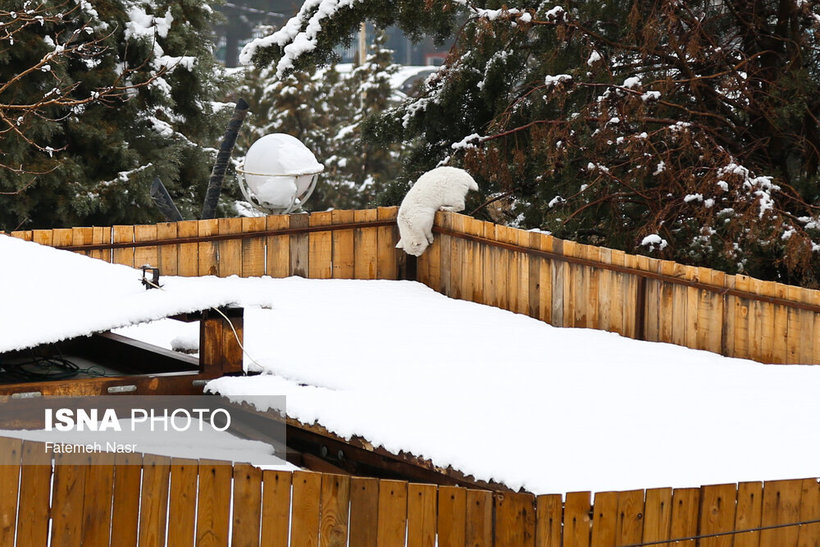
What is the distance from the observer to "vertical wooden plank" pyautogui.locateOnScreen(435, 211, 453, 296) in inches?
427

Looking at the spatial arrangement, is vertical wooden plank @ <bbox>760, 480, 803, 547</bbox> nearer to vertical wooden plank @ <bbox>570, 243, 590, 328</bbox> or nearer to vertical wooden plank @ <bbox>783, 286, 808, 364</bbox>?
vertical wooden plank @ <bbox>783, 286, 808, 364</bbox>

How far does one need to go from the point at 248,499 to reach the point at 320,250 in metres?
6.64

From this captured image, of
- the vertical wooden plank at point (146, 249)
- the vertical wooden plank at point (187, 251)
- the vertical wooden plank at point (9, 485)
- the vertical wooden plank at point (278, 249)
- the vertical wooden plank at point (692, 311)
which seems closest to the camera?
the vertical wooden plank at point (9, 485)

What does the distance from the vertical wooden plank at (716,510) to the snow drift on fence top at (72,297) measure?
3.32 metres

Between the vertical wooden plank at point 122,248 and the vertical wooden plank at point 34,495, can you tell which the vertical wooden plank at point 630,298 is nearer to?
the vertical wooden plank at point 122,248

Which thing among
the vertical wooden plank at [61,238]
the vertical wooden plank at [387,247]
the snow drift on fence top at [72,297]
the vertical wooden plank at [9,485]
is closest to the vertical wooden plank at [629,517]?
the vertical wooden plank at [9,485]

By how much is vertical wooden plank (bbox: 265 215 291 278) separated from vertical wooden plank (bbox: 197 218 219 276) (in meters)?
0.53

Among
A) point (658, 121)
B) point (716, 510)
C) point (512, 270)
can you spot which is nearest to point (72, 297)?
point (716, 510)

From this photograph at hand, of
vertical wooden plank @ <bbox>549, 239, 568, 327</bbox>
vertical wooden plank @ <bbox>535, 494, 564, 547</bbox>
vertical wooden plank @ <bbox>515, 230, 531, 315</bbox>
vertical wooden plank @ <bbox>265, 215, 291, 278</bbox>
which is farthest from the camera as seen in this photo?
vertical wooden plank @ <bbox>265, 215, 291, 278</bbox>

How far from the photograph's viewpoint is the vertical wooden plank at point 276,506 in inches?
182

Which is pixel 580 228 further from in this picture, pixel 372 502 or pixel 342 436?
pixel 372 502

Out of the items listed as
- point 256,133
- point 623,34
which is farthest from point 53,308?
point 256,133

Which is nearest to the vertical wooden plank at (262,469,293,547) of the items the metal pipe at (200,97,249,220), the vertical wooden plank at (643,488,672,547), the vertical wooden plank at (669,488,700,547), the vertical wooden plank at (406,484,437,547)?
the vertical wooden plank at (406,484,437,547)

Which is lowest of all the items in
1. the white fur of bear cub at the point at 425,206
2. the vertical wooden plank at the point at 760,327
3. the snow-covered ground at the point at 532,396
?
the snow-covered ground at the point at 532,396
